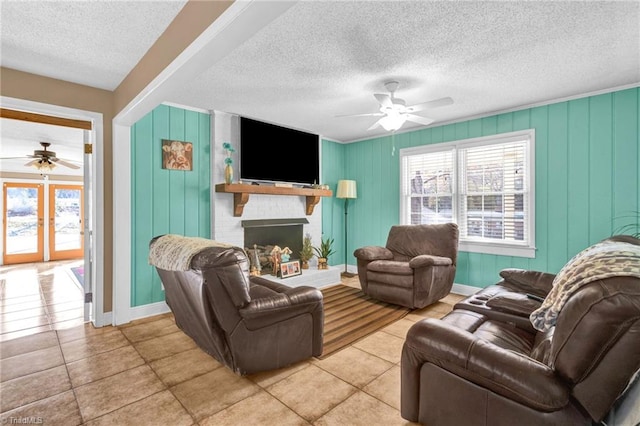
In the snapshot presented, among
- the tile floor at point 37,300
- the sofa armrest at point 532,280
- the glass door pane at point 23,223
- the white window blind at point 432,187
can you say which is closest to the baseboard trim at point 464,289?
the white window blind at point 432,187

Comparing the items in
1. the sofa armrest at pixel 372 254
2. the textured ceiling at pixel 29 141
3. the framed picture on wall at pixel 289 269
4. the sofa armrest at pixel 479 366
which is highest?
the textured ceiling at pixel 29 141

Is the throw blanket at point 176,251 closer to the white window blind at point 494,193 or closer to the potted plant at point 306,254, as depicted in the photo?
the potted plant at point 306,254

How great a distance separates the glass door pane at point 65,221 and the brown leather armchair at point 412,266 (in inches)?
300

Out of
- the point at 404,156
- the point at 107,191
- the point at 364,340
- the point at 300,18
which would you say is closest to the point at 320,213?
the point at 404,156

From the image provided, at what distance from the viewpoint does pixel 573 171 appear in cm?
353

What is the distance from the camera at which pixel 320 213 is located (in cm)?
545

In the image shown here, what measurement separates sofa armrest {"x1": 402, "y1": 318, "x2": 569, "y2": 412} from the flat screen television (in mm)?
3335

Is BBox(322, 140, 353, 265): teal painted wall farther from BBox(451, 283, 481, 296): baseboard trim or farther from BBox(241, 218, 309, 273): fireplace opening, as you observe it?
BBox(451, 283, 481, 296): baseboard trim

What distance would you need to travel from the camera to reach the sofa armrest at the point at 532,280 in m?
2.56

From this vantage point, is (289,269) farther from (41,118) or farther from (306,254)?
(41,118)

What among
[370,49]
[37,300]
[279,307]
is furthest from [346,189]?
[37,300]

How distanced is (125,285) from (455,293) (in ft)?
14.1

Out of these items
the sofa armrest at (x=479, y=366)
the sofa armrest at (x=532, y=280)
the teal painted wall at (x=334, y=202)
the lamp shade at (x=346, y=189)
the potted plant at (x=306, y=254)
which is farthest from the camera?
the teal painted wall at (x=334, y=202)

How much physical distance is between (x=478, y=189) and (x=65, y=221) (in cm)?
959
